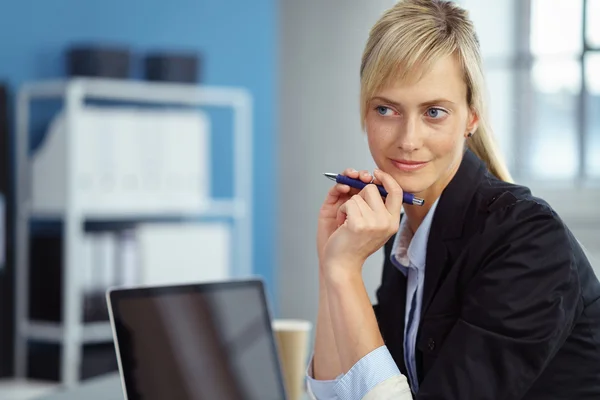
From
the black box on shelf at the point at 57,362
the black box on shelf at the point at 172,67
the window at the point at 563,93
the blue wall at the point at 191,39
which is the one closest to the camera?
the black box on shelf at the point at 57,362

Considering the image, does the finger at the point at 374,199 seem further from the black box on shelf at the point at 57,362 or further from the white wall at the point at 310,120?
the white wall at the point at 310,120

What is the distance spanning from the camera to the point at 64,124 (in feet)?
12.0

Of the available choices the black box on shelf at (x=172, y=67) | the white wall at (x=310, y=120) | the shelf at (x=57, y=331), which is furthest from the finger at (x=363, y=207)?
the black box on shelf at (x=172, y=67)

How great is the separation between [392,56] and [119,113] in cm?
272

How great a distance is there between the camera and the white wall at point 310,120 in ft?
14.1

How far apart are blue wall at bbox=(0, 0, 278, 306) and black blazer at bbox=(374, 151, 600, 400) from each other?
290 cm

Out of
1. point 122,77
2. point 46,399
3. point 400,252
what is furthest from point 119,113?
point 400,252

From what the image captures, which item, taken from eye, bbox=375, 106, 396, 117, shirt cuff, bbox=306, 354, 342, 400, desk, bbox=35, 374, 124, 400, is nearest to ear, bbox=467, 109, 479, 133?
eye, bbox=375, 106, 396, 117

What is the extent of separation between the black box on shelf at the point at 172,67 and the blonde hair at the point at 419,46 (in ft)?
9.55

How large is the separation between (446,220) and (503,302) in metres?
0.20

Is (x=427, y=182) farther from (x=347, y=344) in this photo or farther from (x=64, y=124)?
(x=64, y=124)

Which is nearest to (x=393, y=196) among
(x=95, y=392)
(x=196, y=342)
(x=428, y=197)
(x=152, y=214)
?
(x=428, y=197)

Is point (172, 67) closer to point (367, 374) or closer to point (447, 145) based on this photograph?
point (447, 145)

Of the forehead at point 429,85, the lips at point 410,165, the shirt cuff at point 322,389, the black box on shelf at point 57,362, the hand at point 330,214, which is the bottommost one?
the black box on shelf at point 57,362
